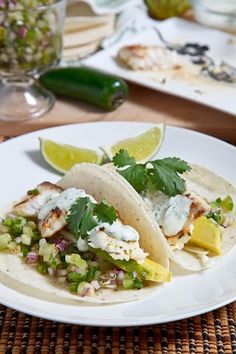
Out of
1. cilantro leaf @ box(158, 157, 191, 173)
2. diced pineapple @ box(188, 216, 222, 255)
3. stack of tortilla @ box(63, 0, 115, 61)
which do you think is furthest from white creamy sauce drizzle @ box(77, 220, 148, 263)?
stack of tortilla @ box(63, 0, 115, 61)

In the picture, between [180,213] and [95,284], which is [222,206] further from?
[95,284]

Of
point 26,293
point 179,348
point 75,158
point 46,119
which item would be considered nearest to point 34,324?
point 26,293

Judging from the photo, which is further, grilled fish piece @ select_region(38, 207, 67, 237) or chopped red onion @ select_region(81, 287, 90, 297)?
grilled fish piece @ select_region(38, 207, 67, 237)

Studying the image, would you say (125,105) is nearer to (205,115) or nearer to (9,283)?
(205,115)

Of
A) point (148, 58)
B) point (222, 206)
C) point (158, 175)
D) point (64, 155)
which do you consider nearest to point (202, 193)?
point (222, 206)

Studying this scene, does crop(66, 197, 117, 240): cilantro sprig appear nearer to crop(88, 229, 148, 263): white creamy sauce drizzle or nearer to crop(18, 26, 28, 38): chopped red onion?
crop(88, 229, 148, 263): white creamy sauce drizzle

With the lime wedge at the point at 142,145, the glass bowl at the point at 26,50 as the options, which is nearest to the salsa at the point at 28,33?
the glass bowl at the point at 26,50
